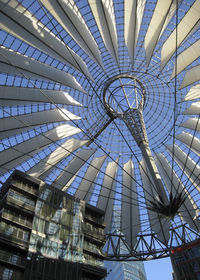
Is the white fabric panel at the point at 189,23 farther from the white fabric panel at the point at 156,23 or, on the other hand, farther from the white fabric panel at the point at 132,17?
the white fabric panel at the point at 132,17

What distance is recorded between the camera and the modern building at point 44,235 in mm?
22797

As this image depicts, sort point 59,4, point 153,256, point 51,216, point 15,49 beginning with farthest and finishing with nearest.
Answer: point 153,256 < point 51,216 < point 15,49 < point 59,4

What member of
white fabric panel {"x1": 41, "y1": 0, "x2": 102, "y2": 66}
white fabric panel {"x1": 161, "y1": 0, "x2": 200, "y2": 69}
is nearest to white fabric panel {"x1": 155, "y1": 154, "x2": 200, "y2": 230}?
white fabric panel {"x1": 161, "y1": 0, "x2": 200, "y2": 69}

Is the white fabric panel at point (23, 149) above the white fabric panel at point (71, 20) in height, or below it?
below

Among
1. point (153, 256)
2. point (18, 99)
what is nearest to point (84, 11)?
point (18, 99)

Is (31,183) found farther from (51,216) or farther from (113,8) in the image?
(113,8)

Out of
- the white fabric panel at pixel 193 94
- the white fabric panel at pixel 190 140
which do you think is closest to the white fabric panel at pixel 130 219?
the white fabric panel at pixel 190 140

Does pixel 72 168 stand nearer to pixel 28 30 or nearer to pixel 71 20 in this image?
pixel 28 30

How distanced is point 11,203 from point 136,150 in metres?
18.2

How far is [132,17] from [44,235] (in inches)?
775

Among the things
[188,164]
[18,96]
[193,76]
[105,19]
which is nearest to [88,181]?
[188,164]

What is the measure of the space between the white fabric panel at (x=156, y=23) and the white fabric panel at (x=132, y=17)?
1.14 metres

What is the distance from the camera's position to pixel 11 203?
24.8 metres

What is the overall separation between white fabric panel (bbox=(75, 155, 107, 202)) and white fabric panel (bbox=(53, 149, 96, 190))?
148cm
